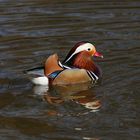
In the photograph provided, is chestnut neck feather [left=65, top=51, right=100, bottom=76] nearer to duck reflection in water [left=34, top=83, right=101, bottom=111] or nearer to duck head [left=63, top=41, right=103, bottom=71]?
duck head [left=63, top=41, right=103, bottom=71]

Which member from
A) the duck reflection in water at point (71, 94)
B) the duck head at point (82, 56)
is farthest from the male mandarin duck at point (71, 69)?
the duck reflection in water at point (71, 94)

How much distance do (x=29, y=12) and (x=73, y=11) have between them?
39.2 inches

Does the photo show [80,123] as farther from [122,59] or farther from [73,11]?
[73,11]

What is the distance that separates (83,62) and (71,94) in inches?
48.2

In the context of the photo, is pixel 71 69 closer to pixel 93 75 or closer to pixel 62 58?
pixel 93 75

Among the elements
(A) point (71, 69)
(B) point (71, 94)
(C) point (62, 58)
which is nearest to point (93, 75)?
(A) point (71, 69)

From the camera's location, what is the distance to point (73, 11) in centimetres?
1677

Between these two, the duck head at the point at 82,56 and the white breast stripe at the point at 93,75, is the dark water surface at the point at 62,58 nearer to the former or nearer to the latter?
the white breast stripe at the point at 93,75

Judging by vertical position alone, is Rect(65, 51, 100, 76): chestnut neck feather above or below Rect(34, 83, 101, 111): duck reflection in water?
above

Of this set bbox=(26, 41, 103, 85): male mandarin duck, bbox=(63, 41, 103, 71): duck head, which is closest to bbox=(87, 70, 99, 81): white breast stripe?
bbox=(26, 41, 103, 85): male mandarin duck

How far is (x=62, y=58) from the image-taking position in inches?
531

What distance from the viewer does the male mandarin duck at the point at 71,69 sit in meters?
11.9

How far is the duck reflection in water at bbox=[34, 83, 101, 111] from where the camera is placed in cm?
1110

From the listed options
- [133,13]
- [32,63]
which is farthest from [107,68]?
[133,13]
